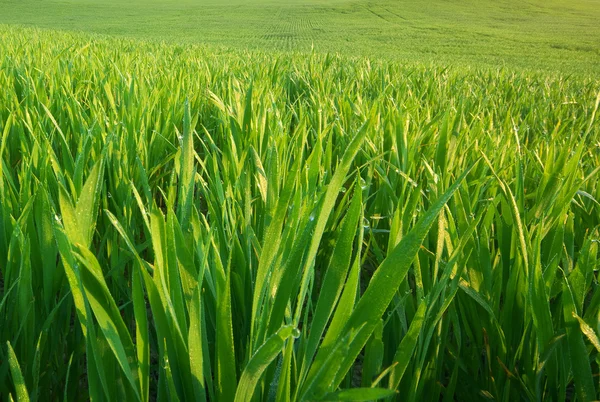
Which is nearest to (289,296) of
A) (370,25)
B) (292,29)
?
(292,29)

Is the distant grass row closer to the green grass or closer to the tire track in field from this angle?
the green grass

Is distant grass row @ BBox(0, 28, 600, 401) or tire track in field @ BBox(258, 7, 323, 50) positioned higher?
distant grass row @ BBox(0, 28, 600, 401)

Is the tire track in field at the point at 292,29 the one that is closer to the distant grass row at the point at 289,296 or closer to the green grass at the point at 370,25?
the green grass at the point at 370,25

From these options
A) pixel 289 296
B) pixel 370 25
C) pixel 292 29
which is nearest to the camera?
pixel 289 296

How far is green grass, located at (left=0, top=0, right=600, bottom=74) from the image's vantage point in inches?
570

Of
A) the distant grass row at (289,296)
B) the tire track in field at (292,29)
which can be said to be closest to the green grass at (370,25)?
the tire track in field at (292,29)

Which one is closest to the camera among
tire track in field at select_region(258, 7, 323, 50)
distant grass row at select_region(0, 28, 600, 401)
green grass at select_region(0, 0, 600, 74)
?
distant grass row at select_region(0, 28, 600, 401)

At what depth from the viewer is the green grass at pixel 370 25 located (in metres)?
14.5

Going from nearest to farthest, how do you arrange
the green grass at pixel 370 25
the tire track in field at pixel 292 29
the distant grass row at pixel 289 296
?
Result: 1. the distant grass row at pixel 289 296
2. the green grass at pixel 370 25
3. the tire track in field at pixel 292 29

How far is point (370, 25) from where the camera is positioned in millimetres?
22016

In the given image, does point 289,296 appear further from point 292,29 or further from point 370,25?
point 370,25

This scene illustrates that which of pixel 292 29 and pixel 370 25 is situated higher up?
pixel 370 25

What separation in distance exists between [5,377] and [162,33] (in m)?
19.0

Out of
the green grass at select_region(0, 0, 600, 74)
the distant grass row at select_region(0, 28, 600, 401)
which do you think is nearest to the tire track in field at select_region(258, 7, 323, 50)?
the green grass at select_region(0, 0, 600, 74)
